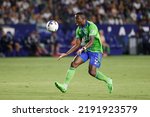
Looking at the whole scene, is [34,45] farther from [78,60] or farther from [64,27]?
[78,60]

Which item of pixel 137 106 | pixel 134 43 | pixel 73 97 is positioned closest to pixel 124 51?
pixel 134 43

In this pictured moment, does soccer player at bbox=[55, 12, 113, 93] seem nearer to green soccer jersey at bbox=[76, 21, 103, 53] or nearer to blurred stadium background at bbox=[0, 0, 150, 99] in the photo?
green soccer jersey at bbox=[76, 21, 103, 53]

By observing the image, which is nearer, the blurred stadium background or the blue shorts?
the blue shorts

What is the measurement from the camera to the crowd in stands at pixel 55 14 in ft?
123

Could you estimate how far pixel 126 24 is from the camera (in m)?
38.6

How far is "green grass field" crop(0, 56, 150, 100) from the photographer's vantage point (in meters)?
17.3

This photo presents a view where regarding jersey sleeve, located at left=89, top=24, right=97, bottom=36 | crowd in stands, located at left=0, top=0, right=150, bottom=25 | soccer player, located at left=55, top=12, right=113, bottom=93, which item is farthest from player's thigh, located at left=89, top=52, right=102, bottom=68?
crowd in stands, located at left=0, top=0, right=150, bottom=25

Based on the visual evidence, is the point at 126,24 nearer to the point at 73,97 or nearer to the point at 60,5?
the point at 60,5

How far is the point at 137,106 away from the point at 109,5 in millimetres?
26684

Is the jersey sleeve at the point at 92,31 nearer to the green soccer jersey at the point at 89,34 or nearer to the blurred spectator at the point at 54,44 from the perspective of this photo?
the green soccer jersey at the point at 89,34

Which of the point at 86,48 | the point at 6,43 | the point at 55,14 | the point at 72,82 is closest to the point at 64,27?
the point at 55,14

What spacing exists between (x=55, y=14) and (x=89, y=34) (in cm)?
2104

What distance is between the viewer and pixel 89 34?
1767 centimetres

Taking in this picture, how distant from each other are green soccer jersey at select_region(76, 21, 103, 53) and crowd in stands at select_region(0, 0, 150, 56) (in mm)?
19288
